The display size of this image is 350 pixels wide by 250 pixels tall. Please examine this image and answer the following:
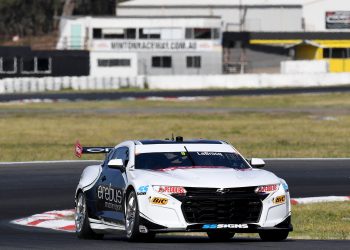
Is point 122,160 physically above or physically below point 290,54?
above

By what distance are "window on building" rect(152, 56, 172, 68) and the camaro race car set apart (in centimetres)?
7812

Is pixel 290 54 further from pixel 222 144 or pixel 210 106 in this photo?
pixel 222 144

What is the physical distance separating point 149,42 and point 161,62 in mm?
1984

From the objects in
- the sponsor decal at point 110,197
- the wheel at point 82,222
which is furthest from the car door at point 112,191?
the wheel at point 82,222

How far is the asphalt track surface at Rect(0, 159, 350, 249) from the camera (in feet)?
45.4

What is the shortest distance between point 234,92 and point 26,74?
19152mm

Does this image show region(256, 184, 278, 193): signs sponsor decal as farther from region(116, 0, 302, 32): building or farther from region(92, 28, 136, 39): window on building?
region(116, 0, 302, 32): building

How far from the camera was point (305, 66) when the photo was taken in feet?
289

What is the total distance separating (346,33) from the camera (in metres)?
101

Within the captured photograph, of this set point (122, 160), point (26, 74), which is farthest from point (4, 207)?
point (26, 74)

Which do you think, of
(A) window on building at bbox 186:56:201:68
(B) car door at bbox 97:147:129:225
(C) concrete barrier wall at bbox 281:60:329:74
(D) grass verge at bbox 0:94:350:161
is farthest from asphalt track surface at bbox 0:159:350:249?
(A) window on building at bbox 186:56:201:68

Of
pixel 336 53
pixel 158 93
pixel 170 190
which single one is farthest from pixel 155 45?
pixel 170 190

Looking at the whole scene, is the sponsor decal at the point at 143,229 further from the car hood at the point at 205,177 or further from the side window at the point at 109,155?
the side window at the point at 109,155

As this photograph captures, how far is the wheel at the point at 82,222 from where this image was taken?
16.2 meters
